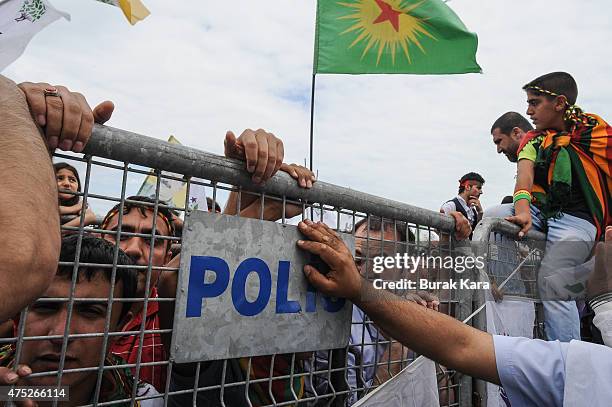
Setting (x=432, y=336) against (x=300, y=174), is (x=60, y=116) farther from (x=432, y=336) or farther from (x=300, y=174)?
(x=432, y=336)

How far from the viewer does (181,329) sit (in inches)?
48.1

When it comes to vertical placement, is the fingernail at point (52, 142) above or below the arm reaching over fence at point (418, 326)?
above

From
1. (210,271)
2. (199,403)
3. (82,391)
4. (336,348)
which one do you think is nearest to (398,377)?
(336,348)

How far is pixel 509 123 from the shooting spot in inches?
235

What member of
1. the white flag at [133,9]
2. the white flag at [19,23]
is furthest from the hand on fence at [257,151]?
the white flag at [133,9]

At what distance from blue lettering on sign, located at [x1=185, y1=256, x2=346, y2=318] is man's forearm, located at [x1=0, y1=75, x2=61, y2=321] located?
47 cm

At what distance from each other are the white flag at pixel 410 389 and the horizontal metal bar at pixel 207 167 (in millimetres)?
614

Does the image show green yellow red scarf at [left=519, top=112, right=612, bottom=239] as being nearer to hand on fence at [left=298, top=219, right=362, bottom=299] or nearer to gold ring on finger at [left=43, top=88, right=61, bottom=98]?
hand on fence at [left=298, top=219, right=362, bottom=299]

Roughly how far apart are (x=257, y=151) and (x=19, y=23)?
4.36 m

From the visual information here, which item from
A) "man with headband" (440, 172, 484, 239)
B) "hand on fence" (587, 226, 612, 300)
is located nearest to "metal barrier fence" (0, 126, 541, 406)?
"hand on fence" (587, 226, 612, 300)

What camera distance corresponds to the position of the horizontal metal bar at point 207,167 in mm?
1134

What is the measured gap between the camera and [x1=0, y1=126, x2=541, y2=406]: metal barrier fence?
1.14m

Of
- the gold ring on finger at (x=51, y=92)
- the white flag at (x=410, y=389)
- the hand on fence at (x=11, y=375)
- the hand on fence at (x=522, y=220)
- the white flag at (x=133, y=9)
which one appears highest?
the white flag at (x=133, y=9)

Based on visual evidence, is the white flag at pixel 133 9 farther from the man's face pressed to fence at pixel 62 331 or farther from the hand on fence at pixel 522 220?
the man's face pressed to fence at pixel 62 331
